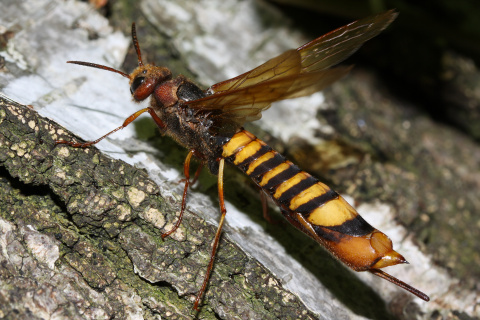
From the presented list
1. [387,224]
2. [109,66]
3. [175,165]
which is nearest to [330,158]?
[387,224]

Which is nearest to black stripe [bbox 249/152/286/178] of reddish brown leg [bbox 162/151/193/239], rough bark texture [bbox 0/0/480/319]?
rough bark texture [bbox 0/0/480/319]

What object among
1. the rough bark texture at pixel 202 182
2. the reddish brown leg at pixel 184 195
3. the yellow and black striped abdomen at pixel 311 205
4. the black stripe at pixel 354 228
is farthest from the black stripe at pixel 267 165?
the black stripe at pixel 354 228

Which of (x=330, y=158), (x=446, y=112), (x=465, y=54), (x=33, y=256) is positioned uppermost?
(x=465, y=54)

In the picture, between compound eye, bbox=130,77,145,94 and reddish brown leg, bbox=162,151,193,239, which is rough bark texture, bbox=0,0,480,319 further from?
compound eye, bbox=130,77,145,94

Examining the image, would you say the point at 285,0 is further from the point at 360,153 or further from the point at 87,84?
the point at 87,84

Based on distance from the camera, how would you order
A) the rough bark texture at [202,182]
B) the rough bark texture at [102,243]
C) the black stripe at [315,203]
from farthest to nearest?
the black stripe at [315,203] < the rough bark texture at [202,182] < the rough bark texture at [102,243]

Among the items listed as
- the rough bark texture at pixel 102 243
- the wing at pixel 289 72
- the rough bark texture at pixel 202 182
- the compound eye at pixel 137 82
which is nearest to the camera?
the rough bark texture at pixel 102 243

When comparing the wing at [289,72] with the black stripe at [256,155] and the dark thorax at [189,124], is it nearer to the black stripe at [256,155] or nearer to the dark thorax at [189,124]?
the dark thorax at [189,124]
